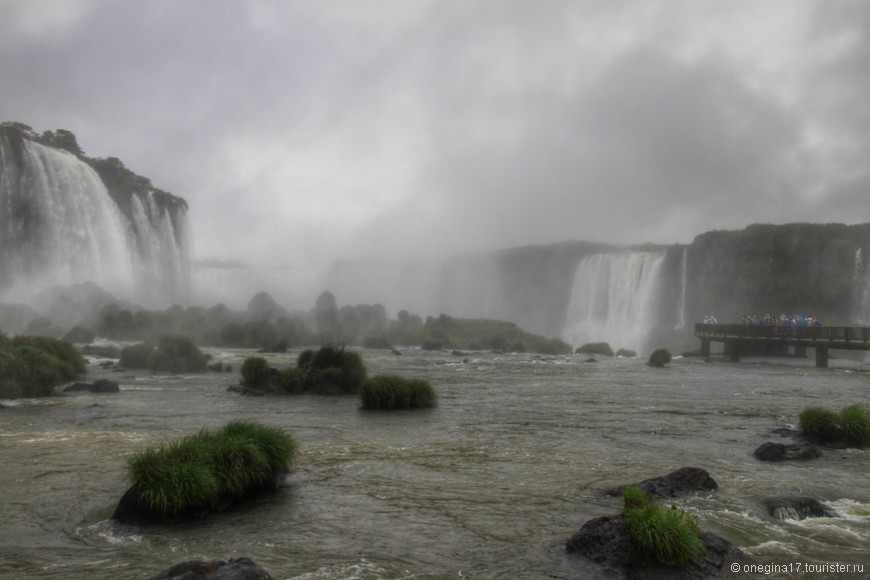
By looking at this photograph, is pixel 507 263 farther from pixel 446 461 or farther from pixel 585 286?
pixel 446 461

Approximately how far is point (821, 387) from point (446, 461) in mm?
27124

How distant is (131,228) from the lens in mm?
102438

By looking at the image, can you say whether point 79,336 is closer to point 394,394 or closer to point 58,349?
point 58,349

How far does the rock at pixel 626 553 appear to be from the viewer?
8000 millimetres

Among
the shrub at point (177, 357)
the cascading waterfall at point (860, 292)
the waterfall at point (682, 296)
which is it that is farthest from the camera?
the waterfall at point (682, 296)

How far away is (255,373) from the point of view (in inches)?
1202

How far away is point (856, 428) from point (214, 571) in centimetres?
1633

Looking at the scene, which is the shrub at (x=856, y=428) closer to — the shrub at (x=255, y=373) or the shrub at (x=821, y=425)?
the shrub at (x=821, y=425)

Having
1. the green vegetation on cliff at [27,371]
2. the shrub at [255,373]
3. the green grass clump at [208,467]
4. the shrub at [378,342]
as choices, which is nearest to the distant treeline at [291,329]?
the shrub at [378,342]

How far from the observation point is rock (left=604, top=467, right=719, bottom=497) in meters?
11.6

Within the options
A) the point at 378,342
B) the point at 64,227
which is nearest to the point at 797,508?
the point at 378,342

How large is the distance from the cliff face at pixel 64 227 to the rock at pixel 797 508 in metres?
84.1

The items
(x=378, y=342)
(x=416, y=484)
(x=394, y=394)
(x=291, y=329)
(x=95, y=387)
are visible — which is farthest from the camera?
(x=378, y=342)

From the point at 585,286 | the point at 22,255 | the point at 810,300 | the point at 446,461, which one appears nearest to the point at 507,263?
the point at 585,286
